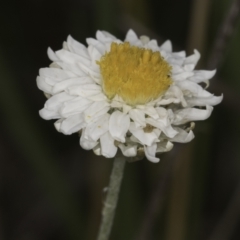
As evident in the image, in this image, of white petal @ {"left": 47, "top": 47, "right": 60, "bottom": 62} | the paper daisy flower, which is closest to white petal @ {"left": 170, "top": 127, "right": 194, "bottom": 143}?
the paper daisy flower

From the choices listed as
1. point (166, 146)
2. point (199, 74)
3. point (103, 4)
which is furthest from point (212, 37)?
point (166, 146)

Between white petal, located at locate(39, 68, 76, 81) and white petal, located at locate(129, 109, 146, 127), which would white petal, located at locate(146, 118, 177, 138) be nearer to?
white petal, located at locate(129, 109, 146, 127)

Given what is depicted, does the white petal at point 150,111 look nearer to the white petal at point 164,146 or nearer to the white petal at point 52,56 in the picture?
the white petal at point 164,146

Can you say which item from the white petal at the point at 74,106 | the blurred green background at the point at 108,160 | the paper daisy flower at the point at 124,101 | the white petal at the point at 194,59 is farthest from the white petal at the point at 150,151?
the blurred green background at the point at 108,160

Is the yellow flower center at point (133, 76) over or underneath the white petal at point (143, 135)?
over

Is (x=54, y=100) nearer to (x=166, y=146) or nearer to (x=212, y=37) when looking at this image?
(x=166, y=146)
